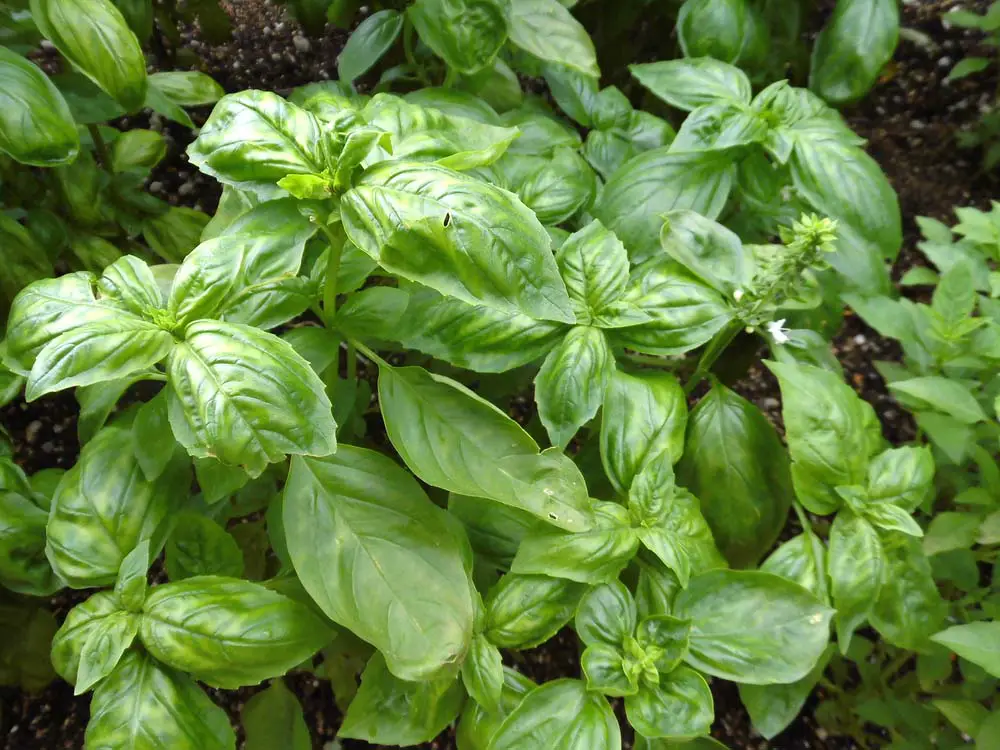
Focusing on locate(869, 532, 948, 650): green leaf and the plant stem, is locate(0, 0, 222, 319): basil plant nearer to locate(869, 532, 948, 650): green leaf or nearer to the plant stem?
the plant stem

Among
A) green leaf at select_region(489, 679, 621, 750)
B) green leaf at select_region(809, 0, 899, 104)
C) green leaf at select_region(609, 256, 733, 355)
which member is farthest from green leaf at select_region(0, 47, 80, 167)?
green leaf at select_region(809, 0, 899, 104)

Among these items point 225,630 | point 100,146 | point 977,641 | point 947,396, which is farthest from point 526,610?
point 100,146

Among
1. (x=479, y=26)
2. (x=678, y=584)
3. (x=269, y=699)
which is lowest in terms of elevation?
(x=269, y=699)

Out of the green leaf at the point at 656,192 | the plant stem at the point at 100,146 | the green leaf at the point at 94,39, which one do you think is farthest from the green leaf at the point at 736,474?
Answer: the plant stem at the point at 100,146

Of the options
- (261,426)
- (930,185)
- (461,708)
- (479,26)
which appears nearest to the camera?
(261,426)

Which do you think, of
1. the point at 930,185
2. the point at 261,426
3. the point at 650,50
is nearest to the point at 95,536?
the point at 261,426

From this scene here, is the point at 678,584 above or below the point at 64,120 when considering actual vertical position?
below

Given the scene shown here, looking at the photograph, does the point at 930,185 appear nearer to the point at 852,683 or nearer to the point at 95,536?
the point at 852,683

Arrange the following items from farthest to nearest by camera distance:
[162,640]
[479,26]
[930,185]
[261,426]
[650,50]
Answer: [930,185]
[650,50]
[479,26]
[162,640]
[261,426]

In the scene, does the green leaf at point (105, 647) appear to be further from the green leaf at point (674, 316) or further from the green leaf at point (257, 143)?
the green leaf at point (674, 316)
